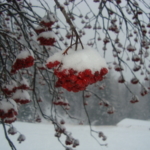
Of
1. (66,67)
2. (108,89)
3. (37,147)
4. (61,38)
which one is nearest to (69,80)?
(66,67)

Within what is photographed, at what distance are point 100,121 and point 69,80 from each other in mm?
24947

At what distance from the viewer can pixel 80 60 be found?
822 mm

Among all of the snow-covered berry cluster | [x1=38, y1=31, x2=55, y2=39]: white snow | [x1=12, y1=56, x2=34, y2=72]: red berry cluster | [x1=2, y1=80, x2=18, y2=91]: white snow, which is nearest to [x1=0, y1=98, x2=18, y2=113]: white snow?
[x1=2, y1=80, x2=18, y2=91]: white snow

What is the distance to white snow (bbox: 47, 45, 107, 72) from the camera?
→ 2.62ft

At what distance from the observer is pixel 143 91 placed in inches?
108

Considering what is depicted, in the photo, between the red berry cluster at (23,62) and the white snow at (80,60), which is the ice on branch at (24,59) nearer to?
the red berry cluster at (23,62)

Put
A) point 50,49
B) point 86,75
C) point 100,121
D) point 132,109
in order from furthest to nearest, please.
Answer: point 132,109, point 100,121, point 50,49, point 86,75

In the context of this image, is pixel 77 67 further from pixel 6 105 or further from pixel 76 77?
pixel 6 105

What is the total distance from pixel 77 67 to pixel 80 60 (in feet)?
0.16

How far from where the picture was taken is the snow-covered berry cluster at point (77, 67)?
2.54 feet

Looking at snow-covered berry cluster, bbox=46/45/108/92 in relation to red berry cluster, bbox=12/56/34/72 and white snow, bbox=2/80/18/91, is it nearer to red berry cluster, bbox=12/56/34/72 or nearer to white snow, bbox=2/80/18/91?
red berry cluster, bbox=12/56/34/72

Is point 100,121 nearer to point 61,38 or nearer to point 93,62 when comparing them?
point 61,38

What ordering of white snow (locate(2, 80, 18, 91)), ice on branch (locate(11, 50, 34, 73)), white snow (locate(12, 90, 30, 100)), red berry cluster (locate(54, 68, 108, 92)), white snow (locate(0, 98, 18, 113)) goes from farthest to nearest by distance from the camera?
white snow (locate(12, 90, 30, 100)) → white snow (locate(2, 80, 18, 91)) → white snow (locate(0, 98, 18, 113)) → ice on branch (locate(11, 50, 34, 73)) → red berry cluster (locate(54, 68, 108, 92))

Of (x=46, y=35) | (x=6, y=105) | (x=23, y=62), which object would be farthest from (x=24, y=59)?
(x=6, y=105)
